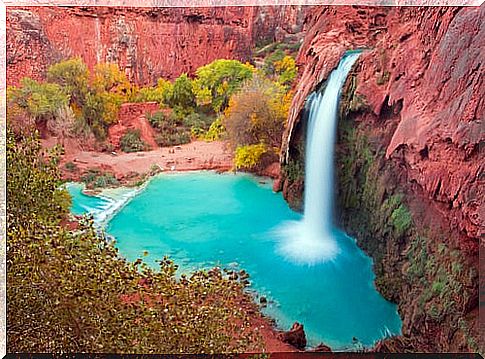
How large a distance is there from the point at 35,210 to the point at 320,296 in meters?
1.74

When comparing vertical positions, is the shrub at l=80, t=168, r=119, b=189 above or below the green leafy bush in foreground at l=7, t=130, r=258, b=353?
above

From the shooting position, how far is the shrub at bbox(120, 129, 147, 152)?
12.4 feet

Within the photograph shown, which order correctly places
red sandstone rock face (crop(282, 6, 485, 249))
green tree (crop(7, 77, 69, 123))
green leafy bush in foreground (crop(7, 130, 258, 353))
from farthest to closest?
1. green tree (crop(7, 77, 69, 123))
2. green leafy bush in foreground (crop(7, 130, 258, 353))
3. red sandstone rock face (crop(282, 6, 485, 249))

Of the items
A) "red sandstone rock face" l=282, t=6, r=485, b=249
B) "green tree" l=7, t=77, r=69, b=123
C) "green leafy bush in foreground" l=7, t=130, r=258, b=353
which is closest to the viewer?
"red sandstone rock face" l=282, t=6, r=485, b=249

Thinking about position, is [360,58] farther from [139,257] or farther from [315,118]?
[139,257]

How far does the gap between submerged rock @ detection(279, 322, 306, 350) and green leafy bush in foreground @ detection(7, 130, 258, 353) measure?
6.6 inches

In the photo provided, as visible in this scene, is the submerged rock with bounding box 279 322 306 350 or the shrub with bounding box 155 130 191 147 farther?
the shrub with bounding box 155 130 191 147

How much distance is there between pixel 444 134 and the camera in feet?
11.5

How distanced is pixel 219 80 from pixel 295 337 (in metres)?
1.55

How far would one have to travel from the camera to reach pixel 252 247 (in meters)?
3.76

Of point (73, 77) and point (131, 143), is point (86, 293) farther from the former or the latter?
point (73, 77)

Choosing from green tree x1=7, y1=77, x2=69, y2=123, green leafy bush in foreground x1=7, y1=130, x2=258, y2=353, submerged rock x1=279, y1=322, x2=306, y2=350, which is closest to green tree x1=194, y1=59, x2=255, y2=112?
green tree x1=7, y1=77, x2=69, y2=123

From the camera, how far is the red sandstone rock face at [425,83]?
3.46 meters

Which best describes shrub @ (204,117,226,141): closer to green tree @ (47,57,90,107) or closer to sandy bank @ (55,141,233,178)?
sandy bank @ (55,141,233,178)
